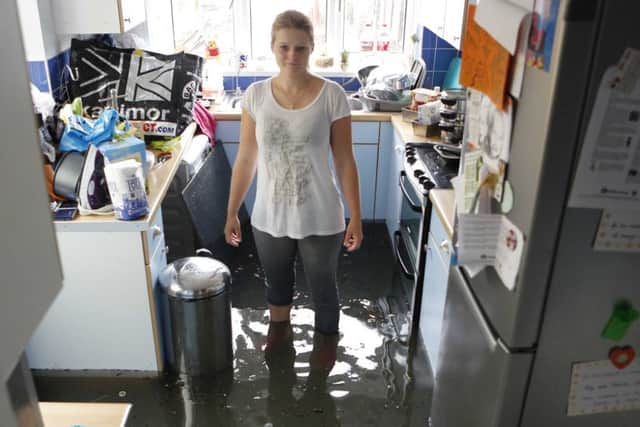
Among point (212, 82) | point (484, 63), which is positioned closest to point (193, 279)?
point (484, 63)

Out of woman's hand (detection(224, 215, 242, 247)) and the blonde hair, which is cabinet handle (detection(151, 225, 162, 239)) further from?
the blonde hair

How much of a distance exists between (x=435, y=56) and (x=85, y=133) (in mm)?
2407

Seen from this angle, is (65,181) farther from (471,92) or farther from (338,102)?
(471,92)

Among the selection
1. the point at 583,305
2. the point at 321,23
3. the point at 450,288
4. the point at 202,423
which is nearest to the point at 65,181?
the point at 202,423

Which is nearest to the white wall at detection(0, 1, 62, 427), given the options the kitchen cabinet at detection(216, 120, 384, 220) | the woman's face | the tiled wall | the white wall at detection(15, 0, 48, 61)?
the woman's face

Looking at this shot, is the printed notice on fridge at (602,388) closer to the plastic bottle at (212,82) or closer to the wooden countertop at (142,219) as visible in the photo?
the wooden countertop at (142,219)

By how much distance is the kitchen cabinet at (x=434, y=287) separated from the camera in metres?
2.29

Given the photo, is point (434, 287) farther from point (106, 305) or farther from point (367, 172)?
point (367, 172)

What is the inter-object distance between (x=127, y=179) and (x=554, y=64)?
1.63 m

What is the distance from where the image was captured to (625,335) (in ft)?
3.41

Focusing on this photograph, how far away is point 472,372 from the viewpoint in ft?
4.06

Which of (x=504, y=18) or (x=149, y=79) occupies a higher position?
(x=504, y=18)

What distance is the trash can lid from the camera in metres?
2.37

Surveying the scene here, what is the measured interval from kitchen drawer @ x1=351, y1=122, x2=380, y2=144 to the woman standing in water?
53.3 inches
